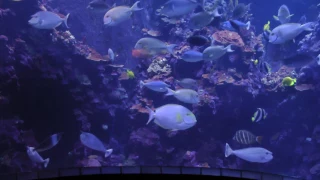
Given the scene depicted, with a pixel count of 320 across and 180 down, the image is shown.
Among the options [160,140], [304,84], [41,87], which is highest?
[304,84]

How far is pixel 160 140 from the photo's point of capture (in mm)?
6633

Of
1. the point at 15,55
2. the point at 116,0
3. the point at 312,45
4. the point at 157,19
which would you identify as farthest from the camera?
the point at 116,0

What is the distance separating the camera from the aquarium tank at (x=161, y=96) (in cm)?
572

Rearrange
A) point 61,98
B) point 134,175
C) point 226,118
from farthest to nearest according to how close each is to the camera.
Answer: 1. point 226,118
2. point 61,98
3. point 134,175

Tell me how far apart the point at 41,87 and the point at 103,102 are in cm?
164

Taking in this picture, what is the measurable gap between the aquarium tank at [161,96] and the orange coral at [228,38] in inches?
1.5

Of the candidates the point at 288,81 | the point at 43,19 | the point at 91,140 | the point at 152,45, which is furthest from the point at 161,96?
the point at 288,81

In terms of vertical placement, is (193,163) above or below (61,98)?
below

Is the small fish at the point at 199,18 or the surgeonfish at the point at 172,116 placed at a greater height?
the small fish at the point at 199,18

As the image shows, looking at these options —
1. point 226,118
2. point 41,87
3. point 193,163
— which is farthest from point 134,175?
point 226,118

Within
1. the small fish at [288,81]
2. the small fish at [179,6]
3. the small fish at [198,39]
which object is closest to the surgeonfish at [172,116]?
the small fish at [198,39]

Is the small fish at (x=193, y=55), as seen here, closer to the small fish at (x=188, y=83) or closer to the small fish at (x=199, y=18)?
the small fish at (x=188, y=83)

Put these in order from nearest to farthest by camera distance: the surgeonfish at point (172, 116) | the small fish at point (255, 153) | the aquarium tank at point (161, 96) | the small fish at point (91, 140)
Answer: the surgeonfish at point (172, 116) → the small fish at point (255, 153) → the small fish at point (91, 140) → the aquarium tank at point (161, 96)

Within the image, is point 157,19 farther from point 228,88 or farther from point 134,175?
point 134,175
